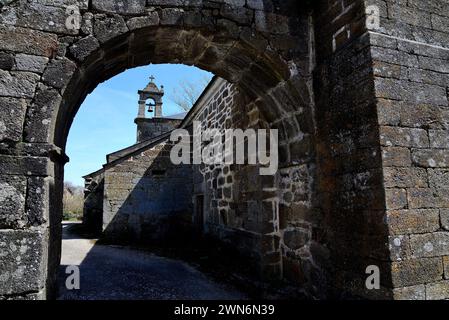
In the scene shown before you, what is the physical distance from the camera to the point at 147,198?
352 inches

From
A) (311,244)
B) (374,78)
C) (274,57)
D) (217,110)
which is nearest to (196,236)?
(217,110)

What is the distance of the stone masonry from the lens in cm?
241

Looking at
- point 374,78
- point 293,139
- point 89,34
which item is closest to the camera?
point 374,78

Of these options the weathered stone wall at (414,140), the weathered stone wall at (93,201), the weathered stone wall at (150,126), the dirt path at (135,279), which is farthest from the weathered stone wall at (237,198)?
the weathered stone wall at (150,126)

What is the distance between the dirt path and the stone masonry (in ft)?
3.91

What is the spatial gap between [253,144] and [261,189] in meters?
0.76

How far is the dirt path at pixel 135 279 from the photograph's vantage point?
13.0 feet

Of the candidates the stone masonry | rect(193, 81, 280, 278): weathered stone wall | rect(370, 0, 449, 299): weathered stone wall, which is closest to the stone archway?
the stone masonry

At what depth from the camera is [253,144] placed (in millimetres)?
4688

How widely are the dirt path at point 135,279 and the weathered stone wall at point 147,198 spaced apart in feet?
5.24

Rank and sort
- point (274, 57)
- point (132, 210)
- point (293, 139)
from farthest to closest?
point (132, 210) < point (293, 139) < point (274, 57)

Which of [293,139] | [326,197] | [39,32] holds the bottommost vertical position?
[326,197]

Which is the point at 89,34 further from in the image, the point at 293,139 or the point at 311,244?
the point at 311,244

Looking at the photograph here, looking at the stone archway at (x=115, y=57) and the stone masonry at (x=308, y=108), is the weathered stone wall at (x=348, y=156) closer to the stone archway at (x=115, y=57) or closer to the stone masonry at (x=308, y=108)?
the stone masonry at (x=308, y=108)
